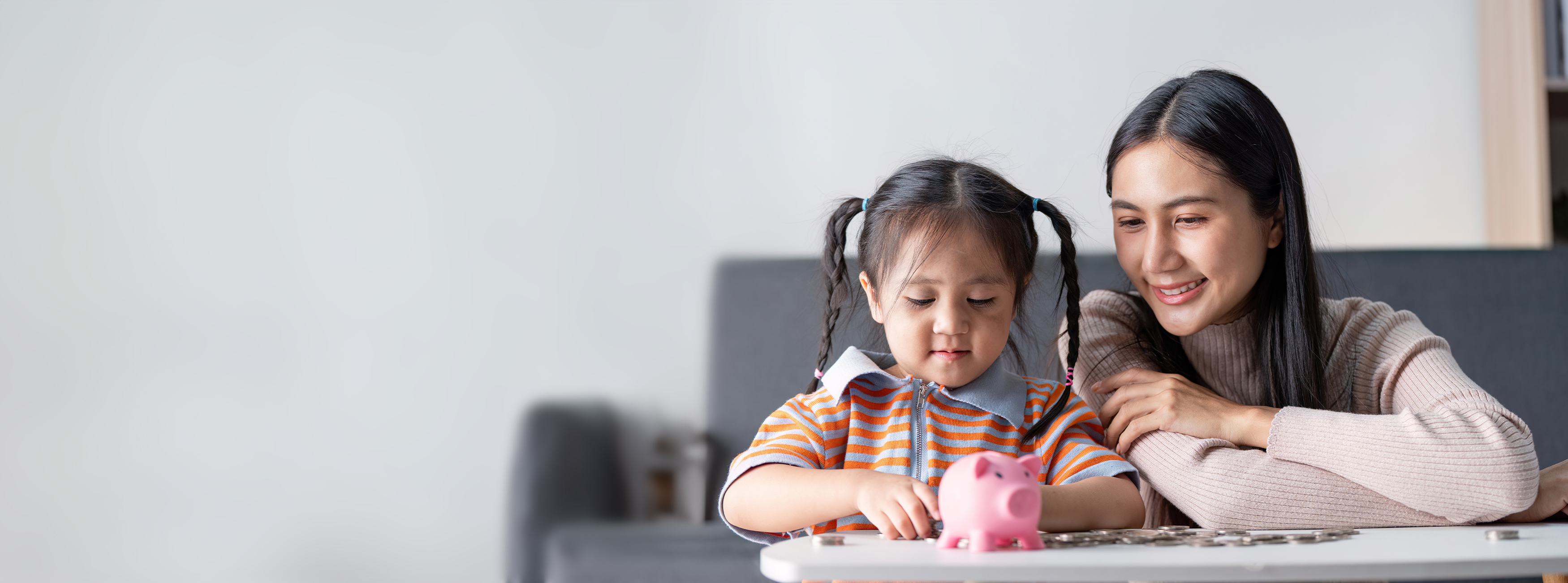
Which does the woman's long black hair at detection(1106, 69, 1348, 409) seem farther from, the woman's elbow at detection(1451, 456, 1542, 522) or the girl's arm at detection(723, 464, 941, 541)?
the girl's arm at detection(723, 464, 941, 541)

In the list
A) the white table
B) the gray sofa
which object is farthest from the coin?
the gray sofa

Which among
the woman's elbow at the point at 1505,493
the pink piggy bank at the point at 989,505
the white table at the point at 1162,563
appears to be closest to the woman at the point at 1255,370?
the woman's elbow at the point at 1505,493

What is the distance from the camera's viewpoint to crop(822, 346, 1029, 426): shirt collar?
92 cm

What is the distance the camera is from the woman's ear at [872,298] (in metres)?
0.97

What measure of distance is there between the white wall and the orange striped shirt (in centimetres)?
112

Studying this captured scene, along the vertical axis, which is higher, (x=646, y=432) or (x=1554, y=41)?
(x=1554, y=41)

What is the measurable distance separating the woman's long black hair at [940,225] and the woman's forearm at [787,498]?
0.66ft

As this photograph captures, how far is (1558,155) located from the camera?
205cm

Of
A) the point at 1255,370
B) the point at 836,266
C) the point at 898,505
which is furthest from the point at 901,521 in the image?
the point at 1255,370

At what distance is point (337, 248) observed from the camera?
214 cm

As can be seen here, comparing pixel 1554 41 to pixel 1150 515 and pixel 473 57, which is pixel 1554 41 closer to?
pixel 1150 515

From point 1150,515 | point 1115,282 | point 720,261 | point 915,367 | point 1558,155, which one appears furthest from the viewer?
point 1558,155

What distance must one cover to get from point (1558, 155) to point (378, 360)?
8.28 feet

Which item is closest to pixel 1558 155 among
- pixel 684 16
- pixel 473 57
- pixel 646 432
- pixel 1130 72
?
pixel 1130 72
